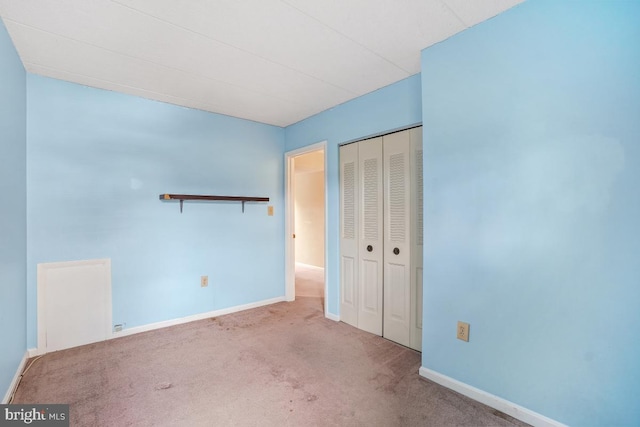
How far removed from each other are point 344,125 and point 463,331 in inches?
86.9

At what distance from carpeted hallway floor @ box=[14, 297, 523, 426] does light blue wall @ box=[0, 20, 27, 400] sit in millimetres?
318

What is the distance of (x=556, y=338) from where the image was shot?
60.0 inches

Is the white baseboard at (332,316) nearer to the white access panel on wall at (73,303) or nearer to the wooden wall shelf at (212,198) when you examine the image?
the wooden wall shelf at (212,198)

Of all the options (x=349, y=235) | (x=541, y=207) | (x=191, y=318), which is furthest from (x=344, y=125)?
(x=191, y=318)

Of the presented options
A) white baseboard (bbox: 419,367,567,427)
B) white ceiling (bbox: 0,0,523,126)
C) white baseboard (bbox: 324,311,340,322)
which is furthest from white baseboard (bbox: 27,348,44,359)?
white baseboard (bbox: 419,367,567,427)

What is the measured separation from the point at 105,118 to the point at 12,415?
2292mm

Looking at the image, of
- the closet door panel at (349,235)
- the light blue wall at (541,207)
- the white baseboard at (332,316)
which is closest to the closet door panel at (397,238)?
the closet door panel at (349,235)

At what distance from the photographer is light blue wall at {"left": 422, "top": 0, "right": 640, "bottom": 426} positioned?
4.42 feet

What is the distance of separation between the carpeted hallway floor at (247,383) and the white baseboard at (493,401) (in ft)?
0.15

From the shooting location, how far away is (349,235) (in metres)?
3.09

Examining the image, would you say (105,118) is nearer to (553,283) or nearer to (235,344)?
(235,344)

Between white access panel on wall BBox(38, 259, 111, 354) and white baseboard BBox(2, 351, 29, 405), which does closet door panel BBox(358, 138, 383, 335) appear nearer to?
white access panel on wall BBox(38, 259, 111, 354)

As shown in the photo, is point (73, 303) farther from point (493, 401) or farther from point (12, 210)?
point (493, 401)

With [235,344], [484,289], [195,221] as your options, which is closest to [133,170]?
[195,221]
